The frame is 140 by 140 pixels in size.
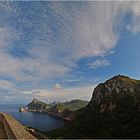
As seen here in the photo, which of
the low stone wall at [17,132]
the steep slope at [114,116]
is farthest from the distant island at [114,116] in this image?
the low stone wall at [17,132]

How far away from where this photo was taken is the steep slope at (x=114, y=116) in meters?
91.1

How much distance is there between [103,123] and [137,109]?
18.0 m

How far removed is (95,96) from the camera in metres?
161

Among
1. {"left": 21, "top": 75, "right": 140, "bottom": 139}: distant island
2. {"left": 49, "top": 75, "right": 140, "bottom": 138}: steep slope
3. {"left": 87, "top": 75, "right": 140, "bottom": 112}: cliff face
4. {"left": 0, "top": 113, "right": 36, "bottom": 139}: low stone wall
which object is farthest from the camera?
{"left": 87, "top": 75, "right": 140, "bottom": 112}: cliff face

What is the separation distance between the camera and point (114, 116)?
11106 centimetres

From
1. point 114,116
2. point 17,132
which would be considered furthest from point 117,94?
point 17,132

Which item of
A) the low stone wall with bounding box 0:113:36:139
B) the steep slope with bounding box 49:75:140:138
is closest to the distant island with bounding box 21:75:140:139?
the steep slope with bounding box 49:75:140:138

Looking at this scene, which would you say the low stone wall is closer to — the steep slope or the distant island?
the distant island

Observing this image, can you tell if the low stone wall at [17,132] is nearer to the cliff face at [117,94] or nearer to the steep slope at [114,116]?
the steep slope at [114,116]

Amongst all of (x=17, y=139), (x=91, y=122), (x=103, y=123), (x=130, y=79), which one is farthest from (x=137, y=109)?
(x=17, y=139)

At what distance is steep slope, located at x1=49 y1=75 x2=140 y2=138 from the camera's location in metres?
91.1

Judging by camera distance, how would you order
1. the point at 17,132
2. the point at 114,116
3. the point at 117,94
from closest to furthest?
the point at 17,132 → the point at 114,116 → the point at 117,94

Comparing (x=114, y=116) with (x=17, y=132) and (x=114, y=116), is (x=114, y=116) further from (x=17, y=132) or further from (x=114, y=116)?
(x=17, y=132)

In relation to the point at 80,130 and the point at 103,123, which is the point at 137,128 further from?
the point at 80,130
